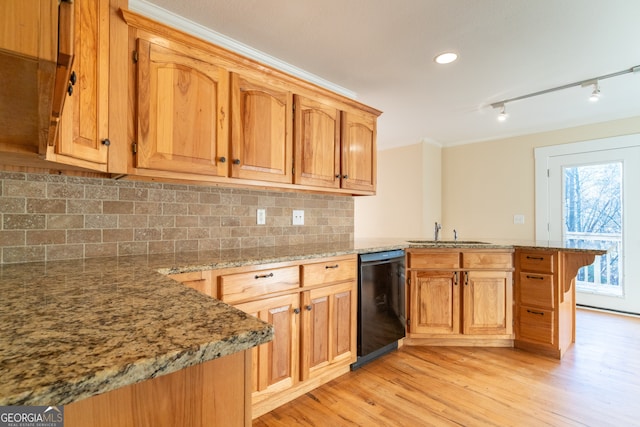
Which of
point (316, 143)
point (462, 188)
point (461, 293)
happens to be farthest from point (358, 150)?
point (462, 188)

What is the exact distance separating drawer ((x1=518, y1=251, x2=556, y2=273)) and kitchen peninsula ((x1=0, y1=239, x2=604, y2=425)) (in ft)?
8.83

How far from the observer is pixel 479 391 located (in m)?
1.98

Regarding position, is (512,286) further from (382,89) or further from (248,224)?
(248,224)

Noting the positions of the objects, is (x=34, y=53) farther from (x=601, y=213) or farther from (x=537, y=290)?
(x=601, y=213)

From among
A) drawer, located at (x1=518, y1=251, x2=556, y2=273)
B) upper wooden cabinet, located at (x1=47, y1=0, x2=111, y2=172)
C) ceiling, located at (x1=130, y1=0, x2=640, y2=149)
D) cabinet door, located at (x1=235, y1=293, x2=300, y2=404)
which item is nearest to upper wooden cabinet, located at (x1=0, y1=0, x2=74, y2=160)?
upper wooden cabinet, located at (x1=47, y1=0, x2=111, y2=172)

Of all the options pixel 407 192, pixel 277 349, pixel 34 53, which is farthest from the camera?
pixel 407 192

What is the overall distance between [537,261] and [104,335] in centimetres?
296

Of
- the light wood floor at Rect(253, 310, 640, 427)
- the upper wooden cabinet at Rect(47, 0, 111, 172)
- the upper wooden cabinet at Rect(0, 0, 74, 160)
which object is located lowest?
the light wood floor at Rect(253, 310, 640, 427)

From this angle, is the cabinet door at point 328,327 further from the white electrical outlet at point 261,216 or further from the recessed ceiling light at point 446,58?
the recessed ceiling light at point 446,58

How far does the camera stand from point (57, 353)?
1.58 feet

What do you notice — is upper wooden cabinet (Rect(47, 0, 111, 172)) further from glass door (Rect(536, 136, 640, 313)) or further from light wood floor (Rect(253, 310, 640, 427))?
glass door (Rect(536, 136, 640, 313))

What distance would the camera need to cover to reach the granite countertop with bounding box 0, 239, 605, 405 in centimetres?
41

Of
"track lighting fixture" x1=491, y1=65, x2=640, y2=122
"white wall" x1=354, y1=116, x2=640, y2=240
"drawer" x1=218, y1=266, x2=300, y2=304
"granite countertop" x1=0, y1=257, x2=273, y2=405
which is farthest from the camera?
"white wall" x1=354, y1=116, x2=640, y2=240

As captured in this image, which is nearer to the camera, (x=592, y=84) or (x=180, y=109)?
(x=180, y=109)
